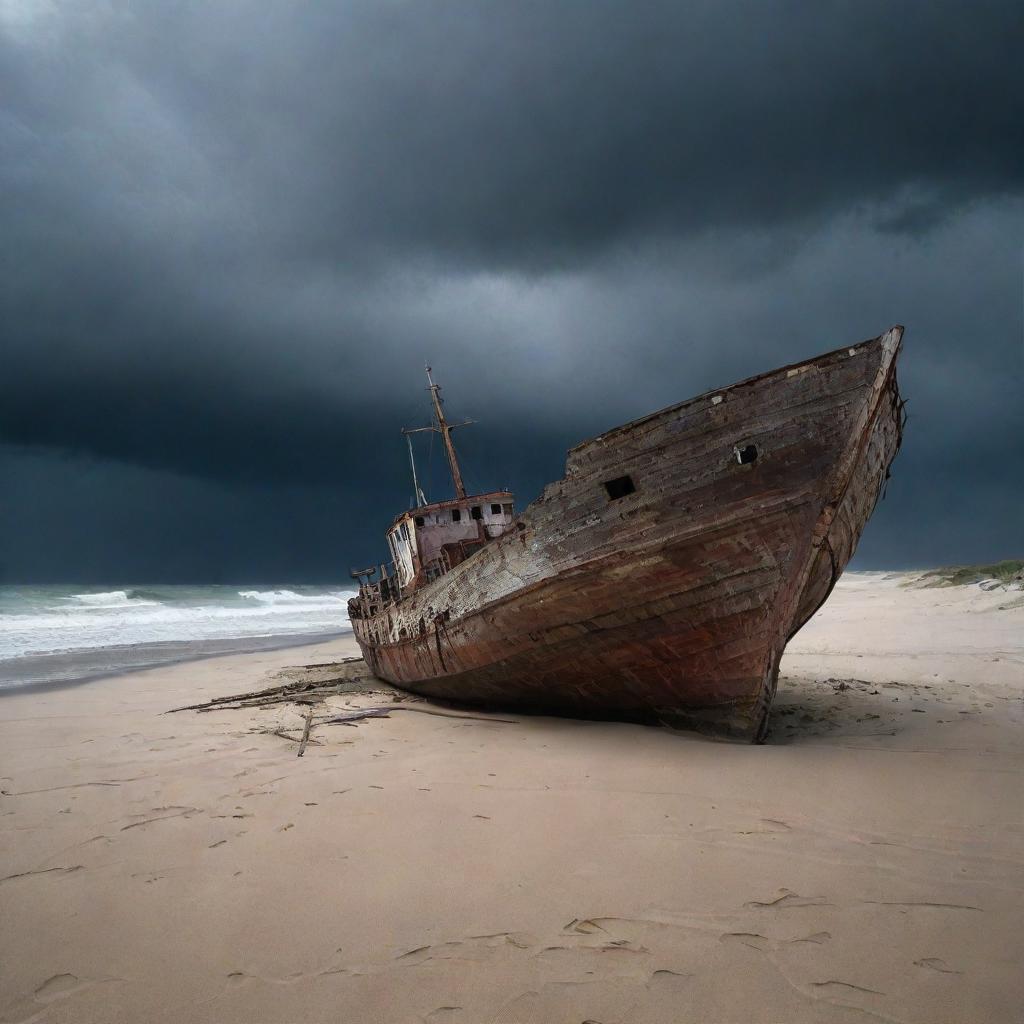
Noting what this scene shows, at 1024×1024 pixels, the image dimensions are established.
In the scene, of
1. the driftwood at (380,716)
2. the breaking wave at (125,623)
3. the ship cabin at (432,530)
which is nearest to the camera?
the driftwood at (380,716)

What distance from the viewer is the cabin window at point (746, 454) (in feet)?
17.0

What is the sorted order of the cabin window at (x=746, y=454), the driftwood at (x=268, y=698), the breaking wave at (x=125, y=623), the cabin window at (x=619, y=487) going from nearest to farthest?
the cabin window at (x=746, y=454), the cabin window at (x=619, y=487), the driftwood at (x=268, y=698), the breaking wave at (x=125, y=623)

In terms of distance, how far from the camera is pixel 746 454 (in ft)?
17.1

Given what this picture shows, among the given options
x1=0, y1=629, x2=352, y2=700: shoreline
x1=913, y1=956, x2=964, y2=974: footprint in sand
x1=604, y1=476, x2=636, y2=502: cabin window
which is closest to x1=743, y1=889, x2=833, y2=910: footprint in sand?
x1=913, y1=956, x2=964, y2=974: footprint in sand

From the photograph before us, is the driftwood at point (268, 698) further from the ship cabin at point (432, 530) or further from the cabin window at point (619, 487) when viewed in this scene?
the cabin window at point (619, 487)

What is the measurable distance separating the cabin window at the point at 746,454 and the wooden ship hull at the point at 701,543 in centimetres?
1

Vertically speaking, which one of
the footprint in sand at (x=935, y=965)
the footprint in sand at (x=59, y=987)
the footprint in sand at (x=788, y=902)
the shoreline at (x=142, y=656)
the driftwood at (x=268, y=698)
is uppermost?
the shoreline at (x=142, y=656)

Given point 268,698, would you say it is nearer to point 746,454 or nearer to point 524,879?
point 524,879

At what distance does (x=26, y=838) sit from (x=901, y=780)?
17.6 ft

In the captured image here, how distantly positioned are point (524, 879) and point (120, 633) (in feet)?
82.2

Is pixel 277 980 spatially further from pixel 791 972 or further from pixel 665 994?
pixel 791 972

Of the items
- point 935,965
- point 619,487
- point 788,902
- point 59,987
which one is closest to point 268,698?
point 619,487

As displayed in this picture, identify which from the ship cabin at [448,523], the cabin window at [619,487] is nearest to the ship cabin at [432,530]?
the ship cabin at [448,523]

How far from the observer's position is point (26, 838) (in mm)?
3428
